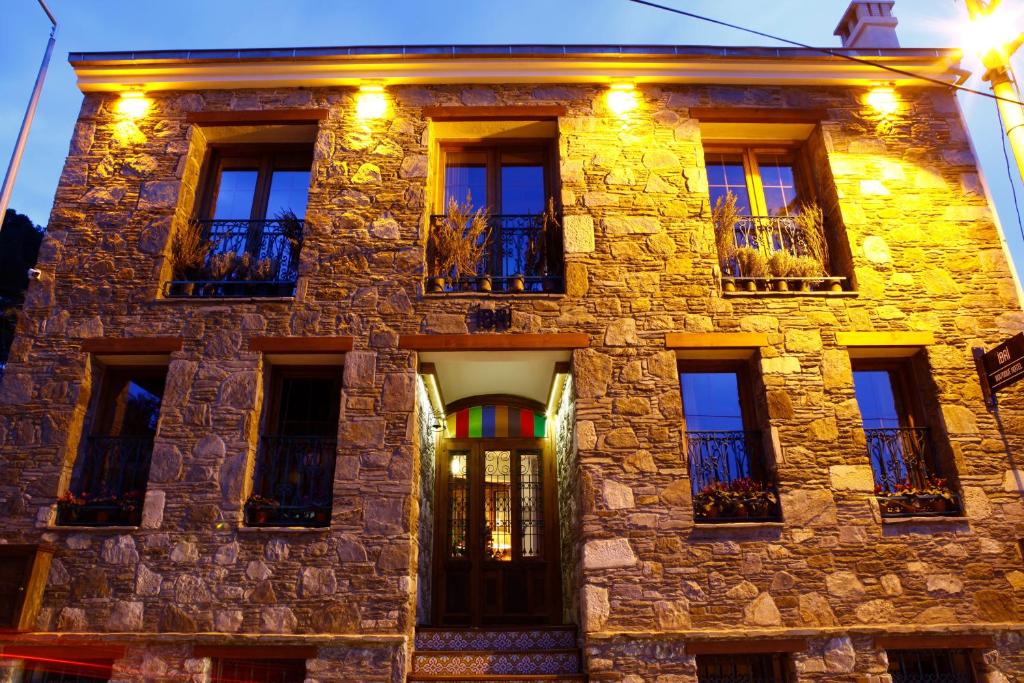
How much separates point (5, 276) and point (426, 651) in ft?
38.5

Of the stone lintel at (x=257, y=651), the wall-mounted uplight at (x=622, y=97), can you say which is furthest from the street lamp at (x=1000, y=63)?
the stone lintel at (x=257, y=651)

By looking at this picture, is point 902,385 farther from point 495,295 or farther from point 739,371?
point 495,295

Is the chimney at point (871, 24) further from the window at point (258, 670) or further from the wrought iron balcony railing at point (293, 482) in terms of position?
the window at point (258, 670)

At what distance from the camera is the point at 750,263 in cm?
671

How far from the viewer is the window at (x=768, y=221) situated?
6680 mm

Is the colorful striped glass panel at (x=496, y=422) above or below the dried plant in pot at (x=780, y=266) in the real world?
below

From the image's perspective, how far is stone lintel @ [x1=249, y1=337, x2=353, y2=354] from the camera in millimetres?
6203

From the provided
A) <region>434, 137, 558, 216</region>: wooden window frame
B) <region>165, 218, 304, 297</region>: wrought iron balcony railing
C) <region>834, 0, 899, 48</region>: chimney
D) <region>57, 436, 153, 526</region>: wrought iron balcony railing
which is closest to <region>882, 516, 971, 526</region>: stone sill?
<region>434, 137, 558, 216</region>: wooden window frame

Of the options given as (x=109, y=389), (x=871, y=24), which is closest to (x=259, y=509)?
(x=109, y=389)

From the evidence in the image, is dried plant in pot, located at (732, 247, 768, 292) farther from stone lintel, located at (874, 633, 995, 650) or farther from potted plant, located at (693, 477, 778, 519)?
stone lintel, located at (874, 633, 995, 650)

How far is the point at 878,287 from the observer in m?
6.48

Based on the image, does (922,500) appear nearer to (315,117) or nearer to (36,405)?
(315,117)

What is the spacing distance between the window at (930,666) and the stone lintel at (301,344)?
505 cm

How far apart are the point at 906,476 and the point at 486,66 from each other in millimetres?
5514
